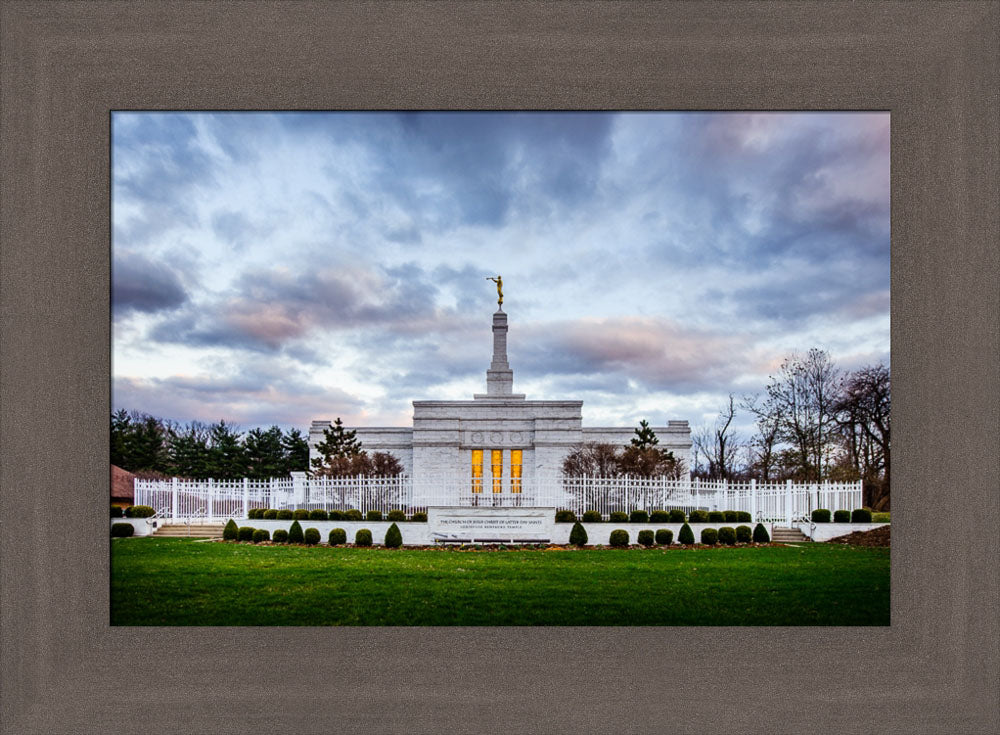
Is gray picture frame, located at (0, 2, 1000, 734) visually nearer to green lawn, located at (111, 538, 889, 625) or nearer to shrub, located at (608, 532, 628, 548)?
green lawn, located at (111, 538, 889, 625)

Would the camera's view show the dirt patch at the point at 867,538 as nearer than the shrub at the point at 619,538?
Yes

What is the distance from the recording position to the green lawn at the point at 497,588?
17.2ft

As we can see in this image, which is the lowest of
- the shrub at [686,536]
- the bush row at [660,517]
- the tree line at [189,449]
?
the shrub at [686,536]

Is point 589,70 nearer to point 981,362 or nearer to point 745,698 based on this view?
point 981,362

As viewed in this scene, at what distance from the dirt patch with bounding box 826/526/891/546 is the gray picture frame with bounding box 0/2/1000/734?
6.22 m

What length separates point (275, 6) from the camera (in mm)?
3332

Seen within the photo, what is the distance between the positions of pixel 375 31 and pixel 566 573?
5.16 meters

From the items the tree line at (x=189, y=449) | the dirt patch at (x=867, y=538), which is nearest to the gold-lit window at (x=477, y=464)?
the tree line at (x=189, y=449)

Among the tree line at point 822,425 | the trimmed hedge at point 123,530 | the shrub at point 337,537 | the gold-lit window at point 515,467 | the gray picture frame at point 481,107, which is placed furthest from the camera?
the gold-lit window at point 515,467

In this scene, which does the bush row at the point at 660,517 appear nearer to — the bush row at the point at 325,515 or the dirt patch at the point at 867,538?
the dirt patch at the point at 867,538

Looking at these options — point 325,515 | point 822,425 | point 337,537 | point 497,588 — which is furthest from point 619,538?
point 822,425

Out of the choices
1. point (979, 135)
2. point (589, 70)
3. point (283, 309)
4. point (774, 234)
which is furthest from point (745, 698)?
point (283, 309)

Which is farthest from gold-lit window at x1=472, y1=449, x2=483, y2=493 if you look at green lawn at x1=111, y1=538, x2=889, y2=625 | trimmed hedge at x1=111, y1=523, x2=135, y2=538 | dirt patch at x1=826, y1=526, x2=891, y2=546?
dirt patch at x1=826, y1=526, x2=891, y2=546

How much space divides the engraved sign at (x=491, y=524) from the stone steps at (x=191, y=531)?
3.64m
